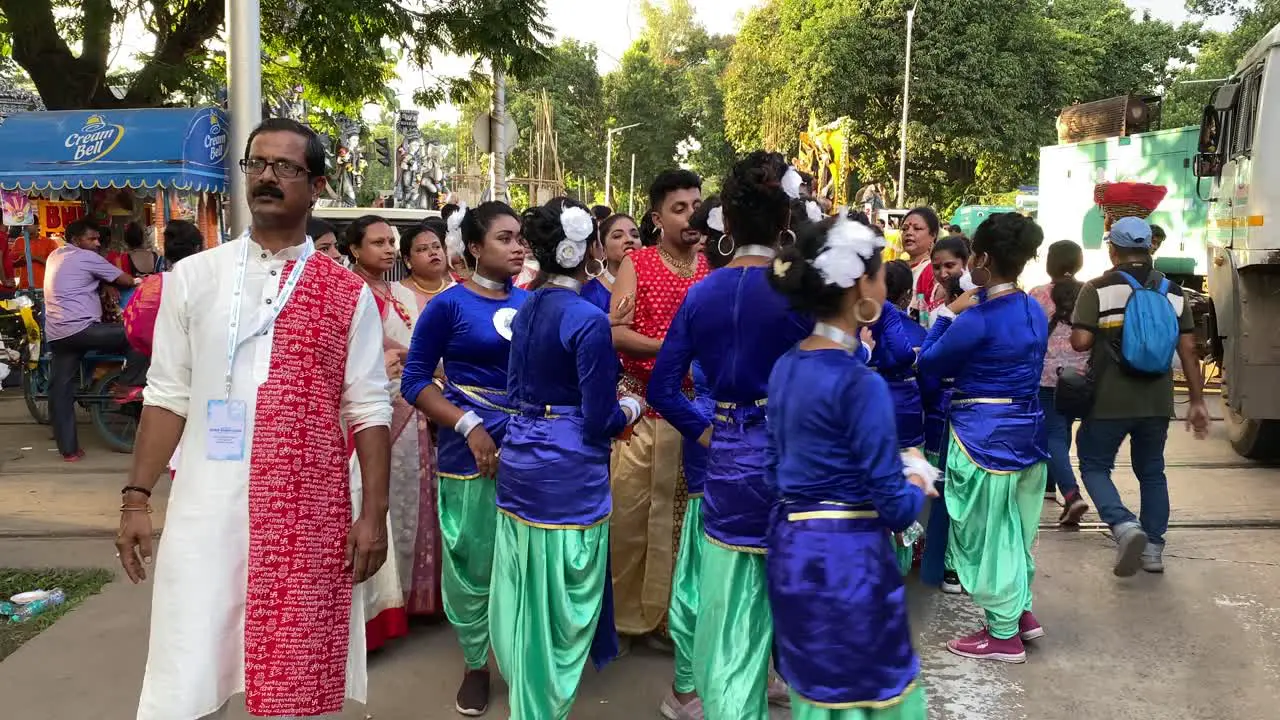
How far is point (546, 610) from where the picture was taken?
350 cm

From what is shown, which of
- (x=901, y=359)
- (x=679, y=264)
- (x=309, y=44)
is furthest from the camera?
(x=309, y=44)

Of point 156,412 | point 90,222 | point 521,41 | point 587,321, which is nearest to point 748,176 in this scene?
point 587,321

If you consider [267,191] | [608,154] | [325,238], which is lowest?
[325,238]

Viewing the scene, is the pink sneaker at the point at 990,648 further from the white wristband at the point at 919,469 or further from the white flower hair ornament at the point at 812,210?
the white wristband at the point at 919,469

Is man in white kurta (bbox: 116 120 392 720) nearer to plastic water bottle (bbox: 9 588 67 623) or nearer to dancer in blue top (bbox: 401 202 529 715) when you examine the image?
dancer in blue top (bbox: 401 202 529 715)

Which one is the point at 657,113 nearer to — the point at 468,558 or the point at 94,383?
the point at 94,383

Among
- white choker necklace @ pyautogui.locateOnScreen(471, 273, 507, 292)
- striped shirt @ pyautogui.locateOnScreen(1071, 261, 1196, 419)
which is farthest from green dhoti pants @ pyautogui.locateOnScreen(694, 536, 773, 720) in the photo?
striped shirt @ pyautogui.locateOnScreen(1071, 261, 1196, 419)

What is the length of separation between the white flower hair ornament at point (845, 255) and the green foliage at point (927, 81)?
30.5 m

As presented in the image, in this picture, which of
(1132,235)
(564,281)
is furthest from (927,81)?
(564,281)

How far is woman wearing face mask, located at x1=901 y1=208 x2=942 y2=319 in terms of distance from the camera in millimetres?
6523

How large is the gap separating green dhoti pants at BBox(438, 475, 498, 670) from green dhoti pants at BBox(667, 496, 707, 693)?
72cm

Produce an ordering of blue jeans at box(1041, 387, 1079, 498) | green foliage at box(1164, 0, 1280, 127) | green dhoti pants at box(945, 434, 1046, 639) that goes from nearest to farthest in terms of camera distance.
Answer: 1. green dhoti pants at box(945, 434, 1046, 639)
2. blue jeans at box(1041, 387, 1079, 498)
3. green foliage at box(1164, 0, 1280, 127)

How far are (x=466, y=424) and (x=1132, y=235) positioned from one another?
349 centimetres

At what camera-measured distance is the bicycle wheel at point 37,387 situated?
9.48m
